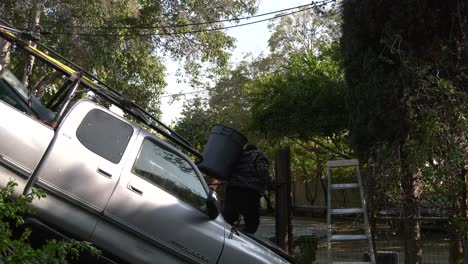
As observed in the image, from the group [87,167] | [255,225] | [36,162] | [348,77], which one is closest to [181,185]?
[87,167]

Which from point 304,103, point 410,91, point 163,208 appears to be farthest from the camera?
point 304,103

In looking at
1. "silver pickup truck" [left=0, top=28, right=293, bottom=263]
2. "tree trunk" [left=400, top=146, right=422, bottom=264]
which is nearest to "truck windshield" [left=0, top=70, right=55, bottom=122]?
"silver pickup truck" [left=0, top=28, right=293, bottom=263]

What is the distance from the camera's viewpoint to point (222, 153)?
7430mm

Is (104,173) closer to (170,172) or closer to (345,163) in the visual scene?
(170,172)

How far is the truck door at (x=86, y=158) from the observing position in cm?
450

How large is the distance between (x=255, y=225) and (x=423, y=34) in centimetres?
Result: 339

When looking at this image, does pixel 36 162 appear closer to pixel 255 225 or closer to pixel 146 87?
pixel 255 225

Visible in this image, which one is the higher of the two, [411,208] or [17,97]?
[411,208]

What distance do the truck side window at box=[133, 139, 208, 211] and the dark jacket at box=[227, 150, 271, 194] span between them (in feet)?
6.06

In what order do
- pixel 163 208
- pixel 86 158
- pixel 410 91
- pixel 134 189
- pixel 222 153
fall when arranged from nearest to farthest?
pixel 86 158, pixel 134 189, pixel 163 208, pixel 410 91, pixel 222 153

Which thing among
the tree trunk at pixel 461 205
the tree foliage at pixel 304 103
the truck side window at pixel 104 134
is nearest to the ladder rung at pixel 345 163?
the tree trunk at pixel 461 205

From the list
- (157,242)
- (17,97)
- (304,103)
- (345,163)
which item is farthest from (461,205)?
(304,103)

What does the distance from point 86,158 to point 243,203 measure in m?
3.23

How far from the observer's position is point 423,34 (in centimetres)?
740
